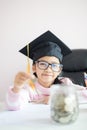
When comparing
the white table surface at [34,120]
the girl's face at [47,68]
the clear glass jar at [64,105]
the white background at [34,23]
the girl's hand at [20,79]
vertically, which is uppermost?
the white background at [34,23]

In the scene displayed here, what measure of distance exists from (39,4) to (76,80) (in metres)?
0.89

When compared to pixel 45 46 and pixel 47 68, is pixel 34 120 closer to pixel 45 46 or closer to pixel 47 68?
pixel 47 68

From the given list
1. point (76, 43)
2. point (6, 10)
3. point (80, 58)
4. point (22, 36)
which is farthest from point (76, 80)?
point (6, 10)

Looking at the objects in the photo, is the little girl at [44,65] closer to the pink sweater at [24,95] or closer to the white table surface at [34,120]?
the pink sweater at [24,95]

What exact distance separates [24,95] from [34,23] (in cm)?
130

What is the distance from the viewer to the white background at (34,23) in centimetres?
230

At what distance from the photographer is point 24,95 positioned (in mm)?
1173

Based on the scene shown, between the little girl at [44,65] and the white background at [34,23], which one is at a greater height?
the white background at [34,23]

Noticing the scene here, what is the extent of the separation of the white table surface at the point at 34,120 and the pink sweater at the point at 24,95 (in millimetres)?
32

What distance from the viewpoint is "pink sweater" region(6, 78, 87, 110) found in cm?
98

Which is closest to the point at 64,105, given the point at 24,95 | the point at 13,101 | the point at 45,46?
the point at 13,101

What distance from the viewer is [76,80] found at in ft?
6.59

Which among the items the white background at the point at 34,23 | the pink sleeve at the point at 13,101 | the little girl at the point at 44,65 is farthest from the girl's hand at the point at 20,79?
the white background at the point at 34,23

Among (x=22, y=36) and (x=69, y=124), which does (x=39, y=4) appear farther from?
(x=69, y=124)
